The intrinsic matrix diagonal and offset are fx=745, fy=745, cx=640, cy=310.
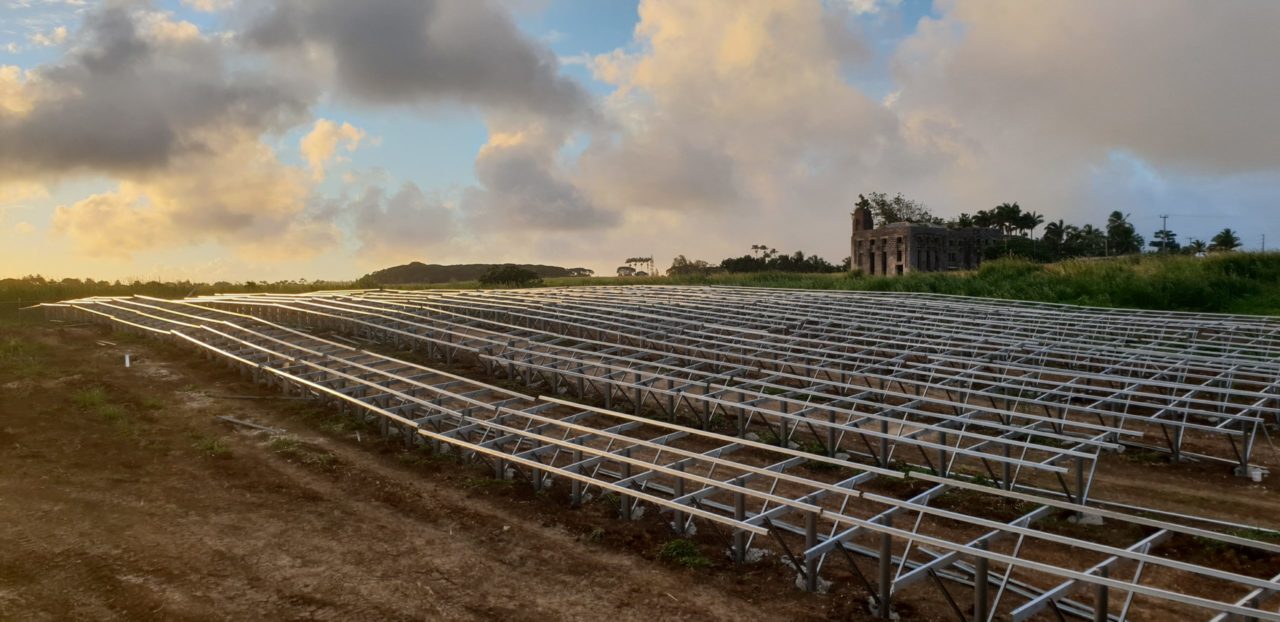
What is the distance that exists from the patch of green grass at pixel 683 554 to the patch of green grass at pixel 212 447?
7.76m

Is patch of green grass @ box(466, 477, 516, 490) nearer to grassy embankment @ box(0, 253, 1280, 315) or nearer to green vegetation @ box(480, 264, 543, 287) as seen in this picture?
grassy embankment @ box(0, 253, 1280, 315)

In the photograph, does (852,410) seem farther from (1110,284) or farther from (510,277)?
(510,277)

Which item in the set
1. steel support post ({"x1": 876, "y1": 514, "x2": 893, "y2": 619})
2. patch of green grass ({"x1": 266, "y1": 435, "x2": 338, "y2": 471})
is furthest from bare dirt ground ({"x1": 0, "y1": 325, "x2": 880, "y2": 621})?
steel support post ({"x1": 876, "y1": 514, "x2": 893, "y2": 619})

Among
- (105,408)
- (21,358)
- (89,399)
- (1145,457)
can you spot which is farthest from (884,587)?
(21,358)

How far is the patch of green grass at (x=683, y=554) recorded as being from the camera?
767 cm

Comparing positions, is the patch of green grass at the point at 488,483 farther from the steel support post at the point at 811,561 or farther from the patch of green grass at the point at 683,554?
the steel support post at the point at 811,561

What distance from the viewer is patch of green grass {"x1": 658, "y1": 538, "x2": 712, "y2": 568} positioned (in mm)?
7672

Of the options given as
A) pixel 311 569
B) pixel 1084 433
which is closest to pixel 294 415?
pixel 311 569

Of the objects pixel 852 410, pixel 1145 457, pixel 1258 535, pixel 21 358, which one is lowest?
Answer: pixel 1258 535

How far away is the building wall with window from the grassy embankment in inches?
673

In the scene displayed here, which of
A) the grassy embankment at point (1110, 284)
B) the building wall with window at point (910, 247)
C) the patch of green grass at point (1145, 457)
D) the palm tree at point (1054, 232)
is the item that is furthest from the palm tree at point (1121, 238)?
the patch of green grass at point (1145, 457)

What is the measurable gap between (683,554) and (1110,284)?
1151 inches

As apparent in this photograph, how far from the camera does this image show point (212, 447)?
12094 mm

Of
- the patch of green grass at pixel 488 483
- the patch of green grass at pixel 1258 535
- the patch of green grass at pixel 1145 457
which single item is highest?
the patch of green grass at pixel 488 483
